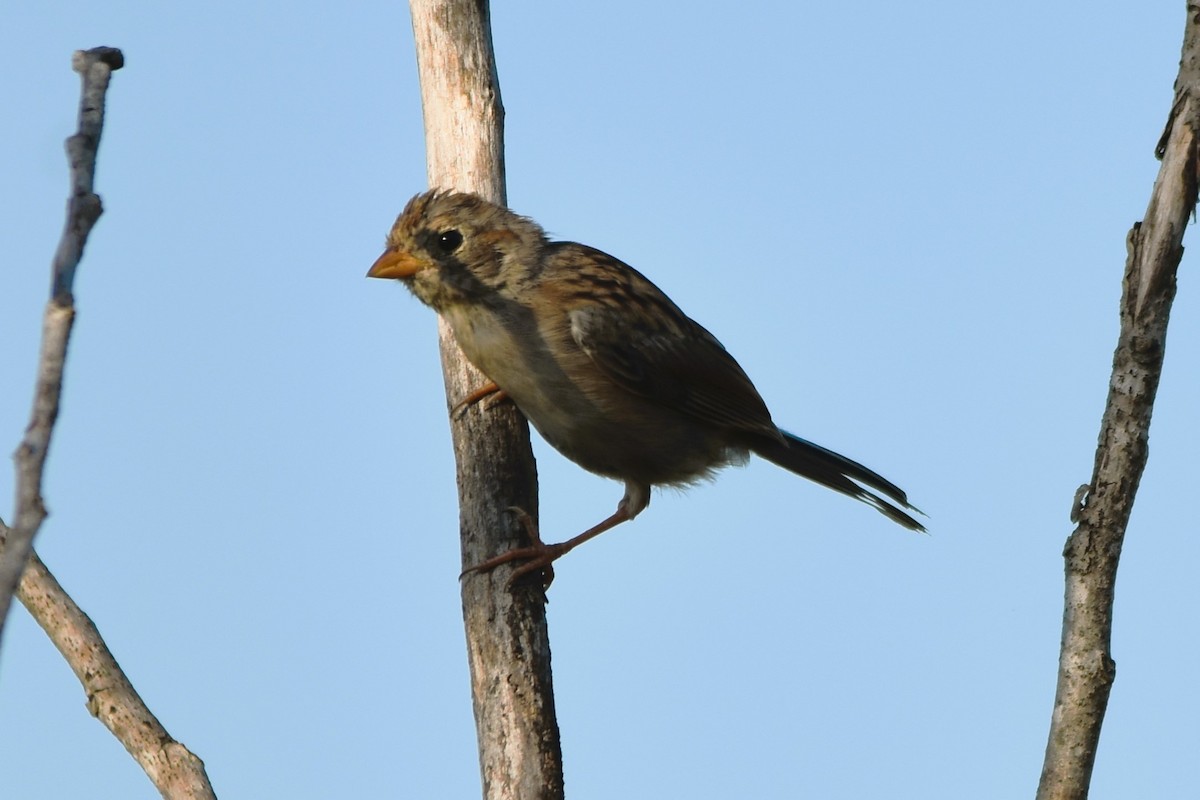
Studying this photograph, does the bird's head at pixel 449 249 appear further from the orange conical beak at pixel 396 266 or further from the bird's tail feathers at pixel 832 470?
the bird's tail feathers at pixel 832 470

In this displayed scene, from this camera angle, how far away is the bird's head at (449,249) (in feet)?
16.9

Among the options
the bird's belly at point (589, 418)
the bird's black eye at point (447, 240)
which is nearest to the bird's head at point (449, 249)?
the bird's black eye at point (447, 240)

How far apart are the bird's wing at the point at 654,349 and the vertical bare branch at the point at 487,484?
0.46m

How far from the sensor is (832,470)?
611 centimetres

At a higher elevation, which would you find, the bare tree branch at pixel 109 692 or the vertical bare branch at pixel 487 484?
the vertical bare branch at pixel 487 484

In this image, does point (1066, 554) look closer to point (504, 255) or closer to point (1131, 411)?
point (1131, 411)

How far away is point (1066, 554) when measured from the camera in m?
3.27

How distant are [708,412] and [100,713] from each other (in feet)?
9.67

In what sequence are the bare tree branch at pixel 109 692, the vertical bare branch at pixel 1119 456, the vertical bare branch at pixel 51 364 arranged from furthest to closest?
1. the bare tree branch at pixel 109 692
2. the vertical bare branch at pixel 1119 456
3. the vertical bare branch at pixel 51 364

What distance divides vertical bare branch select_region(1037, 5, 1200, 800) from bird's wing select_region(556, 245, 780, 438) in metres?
2.52

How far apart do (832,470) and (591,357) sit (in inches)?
53.4

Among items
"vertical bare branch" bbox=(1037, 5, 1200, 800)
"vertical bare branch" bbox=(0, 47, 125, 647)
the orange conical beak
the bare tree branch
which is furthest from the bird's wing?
"vertical bare branch" bbox=(0, 47, 125, 647)

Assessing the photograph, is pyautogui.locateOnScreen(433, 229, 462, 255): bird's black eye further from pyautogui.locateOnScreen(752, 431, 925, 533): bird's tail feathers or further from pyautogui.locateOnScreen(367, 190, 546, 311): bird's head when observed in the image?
pyautogui.locateOnScreen(752, 431, 925, 533): bird's tail feathers

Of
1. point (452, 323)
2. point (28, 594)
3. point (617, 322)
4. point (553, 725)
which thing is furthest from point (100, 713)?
point (617, 322)
